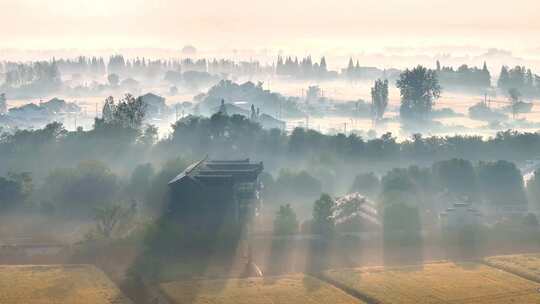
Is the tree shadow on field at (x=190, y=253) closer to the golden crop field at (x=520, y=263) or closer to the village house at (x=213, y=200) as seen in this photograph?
the village house at (x=213, y=200)

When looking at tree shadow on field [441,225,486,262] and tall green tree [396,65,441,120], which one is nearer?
tree shadow on field [441,225,486,262]

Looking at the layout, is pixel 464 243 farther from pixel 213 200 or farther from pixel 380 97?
pixel 380 97

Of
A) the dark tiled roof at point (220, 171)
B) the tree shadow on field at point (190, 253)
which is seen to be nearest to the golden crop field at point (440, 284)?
the tree shadow on field at point (190, 253)

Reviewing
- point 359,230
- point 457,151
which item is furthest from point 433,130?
point 359,230

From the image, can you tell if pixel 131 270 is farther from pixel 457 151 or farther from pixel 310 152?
pixel 457 151

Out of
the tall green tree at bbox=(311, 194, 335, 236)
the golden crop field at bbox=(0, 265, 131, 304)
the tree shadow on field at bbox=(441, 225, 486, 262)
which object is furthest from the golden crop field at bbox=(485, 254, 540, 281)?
the golden crop field at bbox=(0, 265, 131, 304)

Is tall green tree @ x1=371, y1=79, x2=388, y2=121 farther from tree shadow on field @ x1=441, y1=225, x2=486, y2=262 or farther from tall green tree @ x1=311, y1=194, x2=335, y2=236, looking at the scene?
tall green tree @ x1=311, y1=194, x2=335, y2=236
